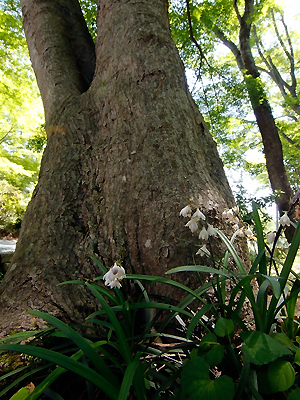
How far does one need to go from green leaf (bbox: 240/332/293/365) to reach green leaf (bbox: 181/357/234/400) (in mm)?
109

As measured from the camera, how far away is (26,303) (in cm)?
136

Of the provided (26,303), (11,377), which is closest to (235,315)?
(11,377)

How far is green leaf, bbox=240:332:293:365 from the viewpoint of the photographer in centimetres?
72

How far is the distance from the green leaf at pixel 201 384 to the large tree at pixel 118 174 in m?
0.63

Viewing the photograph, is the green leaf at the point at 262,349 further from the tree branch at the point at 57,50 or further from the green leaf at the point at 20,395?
the tree branch at the point at 57,50

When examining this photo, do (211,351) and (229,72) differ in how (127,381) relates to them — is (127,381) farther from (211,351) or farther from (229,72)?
(229,72)

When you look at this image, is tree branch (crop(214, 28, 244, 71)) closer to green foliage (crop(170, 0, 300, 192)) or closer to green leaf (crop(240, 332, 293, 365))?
green foliage (crop(170, 0, 300, 192))

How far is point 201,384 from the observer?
71 centimetres

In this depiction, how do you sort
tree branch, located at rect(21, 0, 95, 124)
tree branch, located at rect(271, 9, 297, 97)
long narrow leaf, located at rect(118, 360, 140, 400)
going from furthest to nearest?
tree branch, located at rect(271, 9, 297, 97), tree branch, located at rect(21, 0, 95, 124), long narrow leaf, located at rect(118, 360, 140, 400)

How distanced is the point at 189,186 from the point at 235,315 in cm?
86

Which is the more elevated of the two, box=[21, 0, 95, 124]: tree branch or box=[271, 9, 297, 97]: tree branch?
box=[271, 9, 297, 97]: tree branch

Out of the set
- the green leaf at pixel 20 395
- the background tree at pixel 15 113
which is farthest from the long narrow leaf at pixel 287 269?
the background tree at pixel 15 113

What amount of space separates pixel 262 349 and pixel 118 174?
1.41 meters

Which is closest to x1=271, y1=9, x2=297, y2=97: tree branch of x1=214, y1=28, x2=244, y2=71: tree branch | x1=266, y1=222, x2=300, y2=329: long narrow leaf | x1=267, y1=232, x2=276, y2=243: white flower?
x1=214, y1=28, x2=244, y2=71: tree branch
